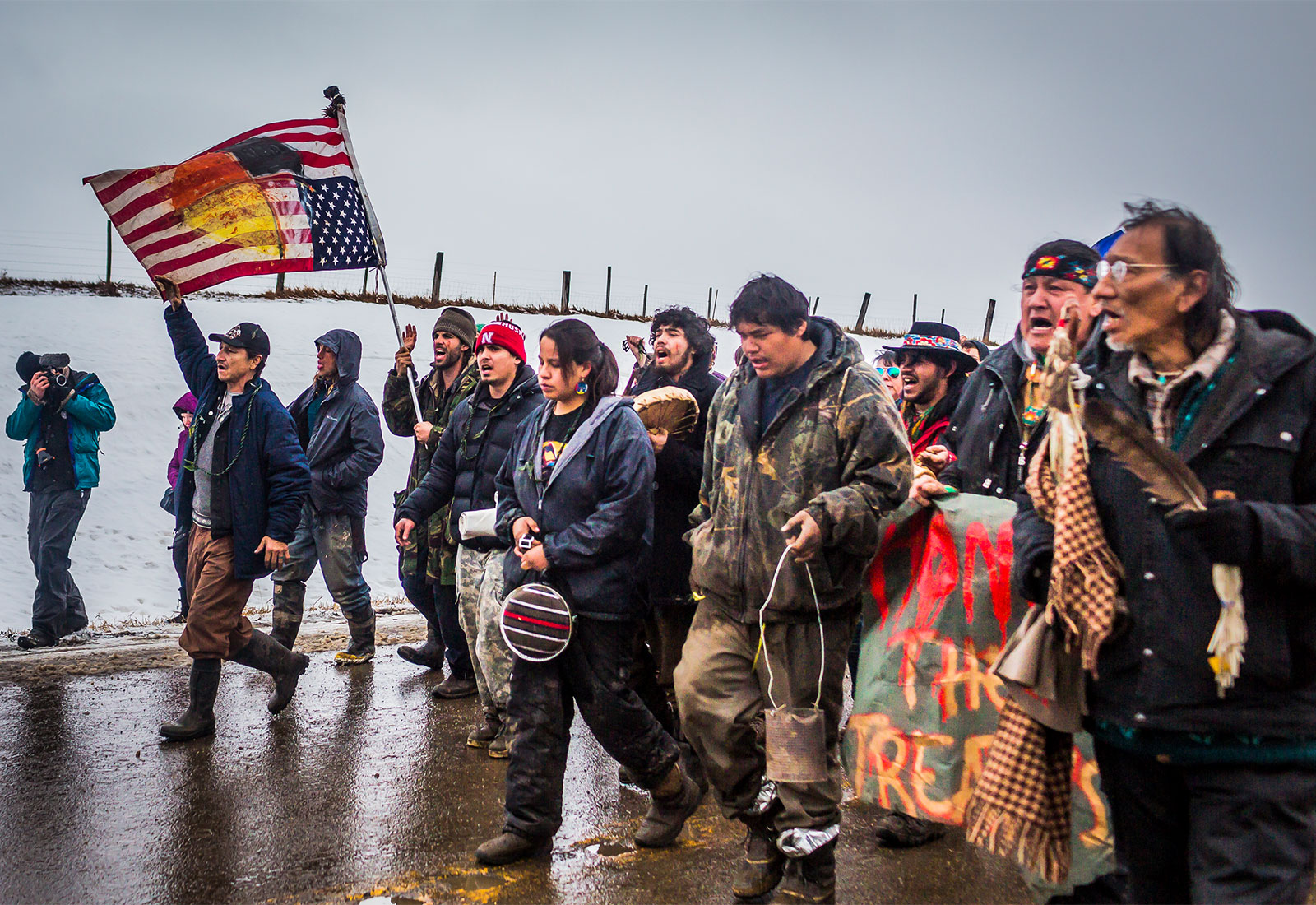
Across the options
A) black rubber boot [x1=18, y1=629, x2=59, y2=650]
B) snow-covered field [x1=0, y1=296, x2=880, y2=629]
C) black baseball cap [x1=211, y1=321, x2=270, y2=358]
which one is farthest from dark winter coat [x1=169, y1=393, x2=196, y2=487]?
black baseball cap [x1=211, y1=321, x2=270, y2=358]

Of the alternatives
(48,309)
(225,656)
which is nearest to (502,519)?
(225,656)

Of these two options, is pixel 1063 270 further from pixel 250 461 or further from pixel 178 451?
pixel 178 451

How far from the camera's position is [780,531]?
355 centimetres

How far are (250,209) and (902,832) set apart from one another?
5559 mm

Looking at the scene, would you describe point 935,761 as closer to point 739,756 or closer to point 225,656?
point 739,756

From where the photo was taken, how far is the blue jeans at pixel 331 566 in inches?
280

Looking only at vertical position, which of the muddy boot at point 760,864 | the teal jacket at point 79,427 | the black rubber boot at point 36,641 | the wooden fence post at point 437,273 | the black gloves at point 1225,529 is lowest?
the black rubber boot at point 36,641

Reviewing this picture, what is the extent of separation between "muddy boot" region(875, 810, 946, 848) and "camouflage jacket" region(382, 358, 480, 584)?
2.94 meters

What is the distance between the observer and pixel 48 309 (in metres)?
20.0

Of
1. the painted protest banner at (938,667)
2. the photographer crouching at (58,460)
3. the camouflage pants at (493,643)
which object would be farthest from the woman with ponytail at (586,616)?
the photographer crouching at (58,460)

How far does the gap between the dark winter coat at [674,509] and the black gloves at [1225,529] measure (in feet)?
9.24

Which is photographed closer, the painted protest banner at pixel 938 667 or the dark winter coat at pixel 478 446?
the painted protest banner at pixel 938 667

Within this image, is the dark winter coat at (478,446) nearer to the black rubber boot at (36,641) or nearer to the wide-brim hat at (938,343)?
the wide-brim hat at (938,343)

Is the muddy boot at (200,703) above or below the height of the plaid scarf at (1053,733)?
below
